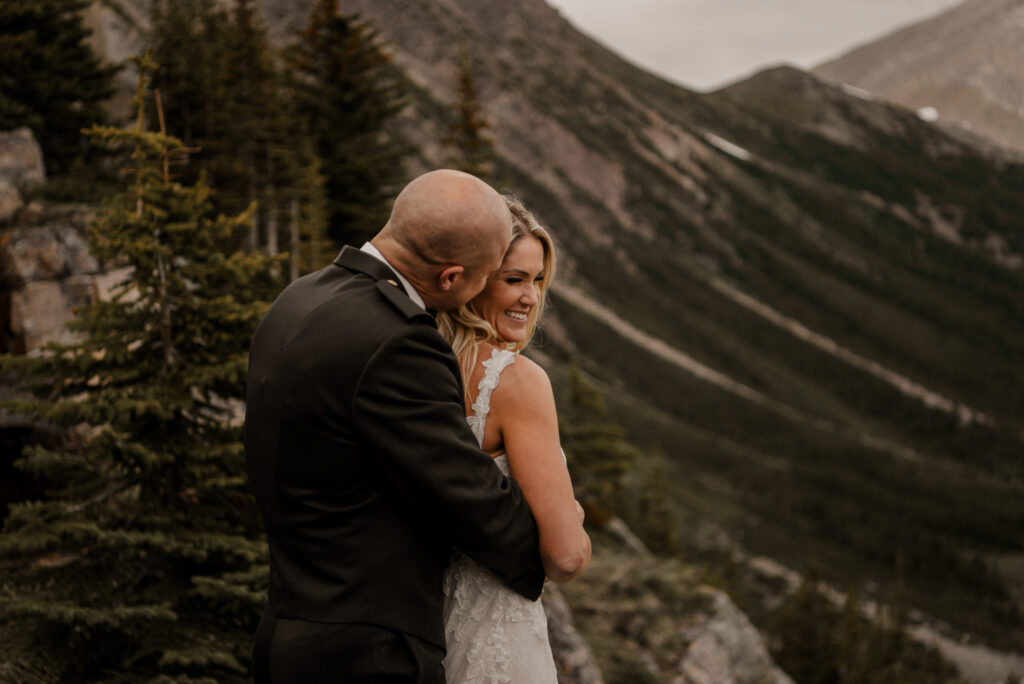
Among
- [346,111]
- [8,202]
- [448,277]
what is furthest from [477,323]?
[346,111]

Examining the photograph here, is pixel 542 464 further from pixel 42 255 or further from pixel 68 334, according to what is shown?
pixel 42 255

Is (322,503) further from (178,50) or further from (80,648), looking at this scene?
(178,50)

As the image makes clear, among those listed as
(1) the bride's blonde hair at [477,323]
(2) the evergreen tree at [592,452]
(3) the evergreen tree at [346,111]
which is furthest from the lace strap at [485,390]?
(2) the evergreen tree at [592,452]

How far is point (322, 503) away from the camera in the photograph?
2.90 m

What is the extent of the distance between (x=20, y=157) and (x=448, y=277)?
2020 centimetres

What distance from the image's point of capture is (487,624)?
3408 mm

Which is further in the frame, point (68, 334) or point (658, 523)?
point (658, 523)

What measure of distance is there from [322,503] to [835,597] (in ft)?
418

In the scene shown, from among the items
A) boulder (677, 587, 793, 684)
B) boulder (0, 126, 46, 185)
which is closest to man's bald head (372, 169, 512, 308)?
boulder (677, 587, 793, 684)

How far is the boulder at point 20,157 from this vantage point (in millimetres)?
18562

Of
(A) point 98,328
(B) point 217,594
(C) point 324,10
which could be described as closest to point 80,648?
(B) point 217,594

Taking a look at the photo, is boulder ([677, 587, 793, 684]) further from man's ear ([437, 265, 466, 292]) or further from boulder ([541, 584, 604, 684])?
man's ear ([437, 265, 466, 292])

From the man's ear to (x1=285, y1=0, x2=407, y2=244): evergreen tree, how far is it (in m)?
23.9

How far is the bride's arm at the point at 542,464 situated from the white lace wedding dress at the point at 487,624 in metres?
0.11
